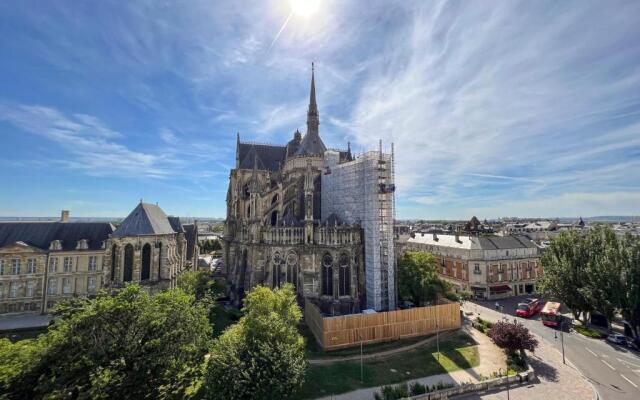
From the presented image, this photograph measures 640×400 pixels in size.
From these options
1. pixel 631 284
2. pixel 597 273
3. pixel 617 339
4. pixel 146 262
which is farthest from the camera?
pixel 146 262

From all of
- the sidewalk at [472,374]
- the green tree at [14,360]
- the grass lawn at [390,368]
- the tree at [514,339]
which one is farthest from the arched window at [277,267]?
the tree at [514,339]

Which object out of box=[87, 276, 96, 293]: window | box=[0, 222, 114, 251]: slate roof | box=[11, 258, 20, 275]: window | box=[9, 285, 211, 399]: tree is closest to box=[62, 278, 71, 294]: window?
box=[87, 276, 96, 293]: window

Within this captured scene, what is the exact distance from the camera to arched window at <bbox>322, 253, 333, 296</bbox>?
38000 mm

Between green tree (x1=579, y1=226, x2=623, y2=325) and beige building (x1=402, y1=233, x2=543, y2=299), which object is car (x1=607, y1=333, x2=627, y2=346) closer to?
green tree (x1=579, y1=226, x2=623, y2=325)

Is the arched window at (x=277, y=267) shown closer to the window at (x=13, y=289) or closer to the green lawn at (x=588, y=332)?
the window at (x=13, y=289)

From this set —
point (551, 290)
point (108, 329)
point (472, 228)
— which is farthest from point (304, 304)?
point (472, 228)

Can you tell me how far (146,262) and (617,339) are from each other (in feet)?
194

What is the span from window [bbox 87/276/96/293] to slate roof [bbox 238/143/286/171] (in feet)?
95.8

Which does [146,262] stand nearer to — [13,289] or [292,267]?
[13,289]

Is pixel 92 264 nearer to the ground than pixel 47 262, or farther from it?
nearer to the ground

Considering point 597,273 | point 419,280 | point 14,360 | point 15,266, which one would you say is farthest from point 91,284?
point 597,273

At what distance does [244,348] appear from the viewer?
1820cm

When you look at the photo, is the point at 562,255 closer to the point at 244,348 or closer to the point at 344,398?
the point at 344,398

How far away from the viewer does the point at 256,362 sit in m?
17.3
